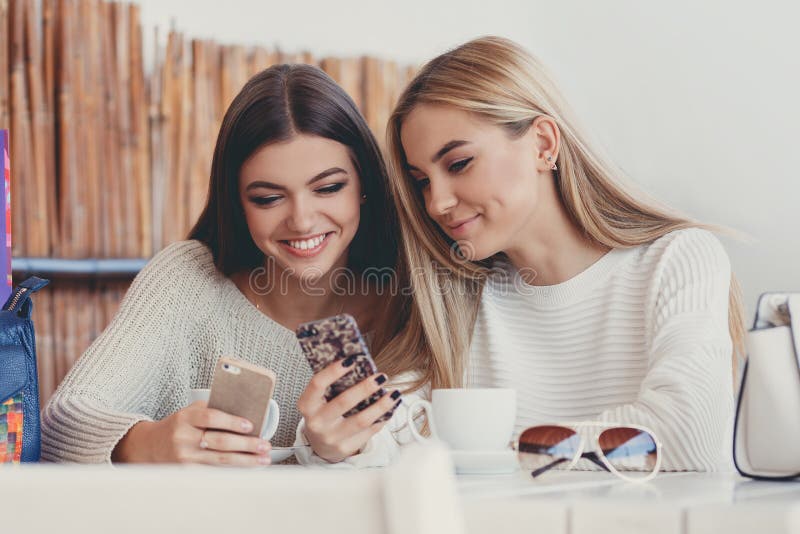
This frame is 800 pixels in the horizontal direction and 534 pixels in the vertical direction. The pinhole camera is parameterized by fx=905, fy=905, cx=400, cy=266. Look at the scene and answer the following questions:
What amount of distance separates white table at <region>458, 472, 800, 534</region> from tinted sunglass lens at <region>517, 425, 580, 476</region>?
0.17m

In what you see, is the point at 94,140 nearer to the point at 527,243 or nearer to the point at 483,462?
the point at 527,243

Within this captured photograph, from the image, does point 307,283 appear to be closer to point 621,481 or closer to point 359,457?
point 359,457

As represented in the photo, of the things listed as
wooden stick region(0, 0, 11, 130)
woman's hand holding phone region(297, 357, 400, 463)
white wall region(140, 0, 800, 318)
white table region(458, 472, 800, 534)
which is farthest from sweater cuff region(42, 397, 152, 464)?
white wall region(140, 0, 800, 318)

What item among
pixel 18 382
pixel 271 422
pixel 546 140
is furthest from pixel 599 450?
pixel 546 140

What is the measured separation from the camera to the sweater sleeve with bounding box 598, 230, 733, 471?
3.89 feet

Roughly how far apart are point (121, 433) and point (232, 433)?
273 mm

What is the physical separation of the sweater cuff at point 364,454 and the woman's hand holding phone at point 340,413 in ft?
0.04

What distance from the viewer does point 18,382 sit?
3.43 feet

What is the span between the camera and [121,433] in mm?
1268

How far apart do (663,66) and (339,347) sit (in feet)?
6.27

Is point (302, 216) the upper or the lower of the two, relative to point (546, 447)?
upper

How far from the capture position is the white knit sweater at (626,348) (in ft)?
4.00

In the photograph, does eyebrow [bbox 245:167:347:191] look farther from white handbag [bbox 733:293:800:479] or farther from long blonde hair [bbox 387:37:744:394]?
white handbag [bbox 733:293:800:479]

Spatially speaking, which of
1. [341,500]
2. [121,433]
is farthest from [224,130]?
[341,500]
